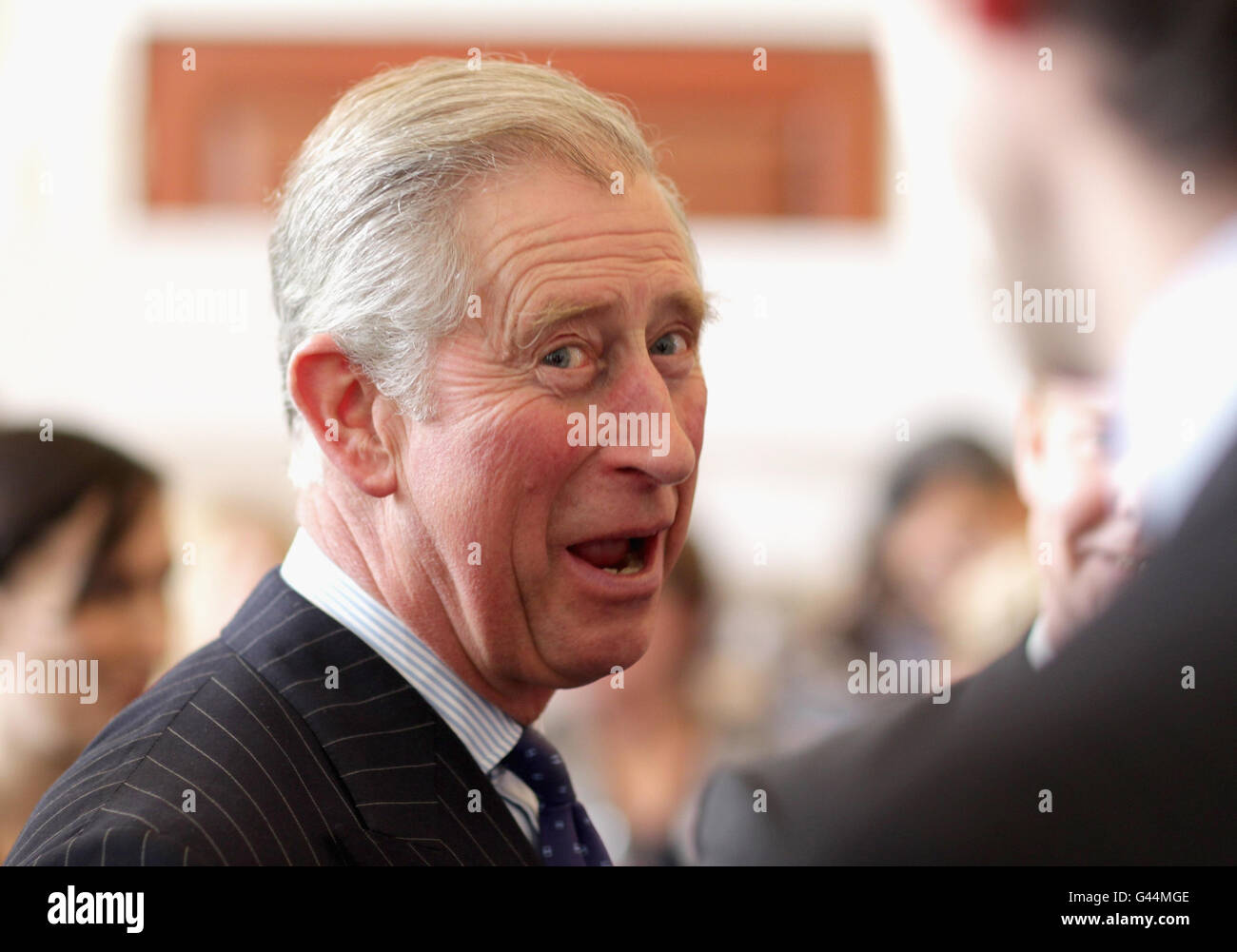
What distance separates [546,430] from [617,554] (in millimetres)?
134

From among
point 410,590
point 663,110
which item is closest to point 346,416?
point 410,590

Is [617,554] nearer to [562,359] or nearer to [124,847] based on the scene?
[562,359]

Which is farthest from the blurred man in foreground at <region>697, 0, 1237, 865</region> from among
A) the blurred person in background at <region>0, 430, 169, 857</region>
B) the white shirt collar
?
the blurred person in background at <region>0, 430, 169, 857</region>

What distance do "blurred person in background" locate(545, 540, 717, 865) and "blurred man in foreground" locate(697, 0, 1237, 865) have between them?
1661 mm

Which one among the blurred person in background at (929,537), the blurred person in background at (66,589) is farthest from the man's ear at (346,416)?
the blurred person in background at (929,537)

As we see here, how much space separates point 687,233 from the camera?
111 centimetres

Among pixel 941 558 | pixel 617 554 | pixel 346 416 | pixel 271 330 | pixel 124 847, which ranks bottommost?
pixel 124 847

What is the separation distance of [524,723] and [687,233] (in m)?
0.45

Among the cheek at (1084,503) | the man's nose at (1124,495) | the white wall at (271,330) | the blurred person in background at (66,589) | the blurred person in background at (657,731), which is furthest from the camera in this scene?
the white wall at (271,330)

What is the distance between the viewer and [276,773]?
0.90 metres

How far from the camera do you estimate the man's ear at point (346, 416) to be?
3.36 ft

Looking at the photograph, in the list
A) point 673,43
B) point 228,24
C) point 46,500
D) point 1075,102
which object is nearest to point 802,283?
point 673,43

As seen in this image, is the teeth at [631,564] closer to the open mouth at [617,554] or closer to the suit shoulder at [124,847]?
the open mouth at [617,554]
